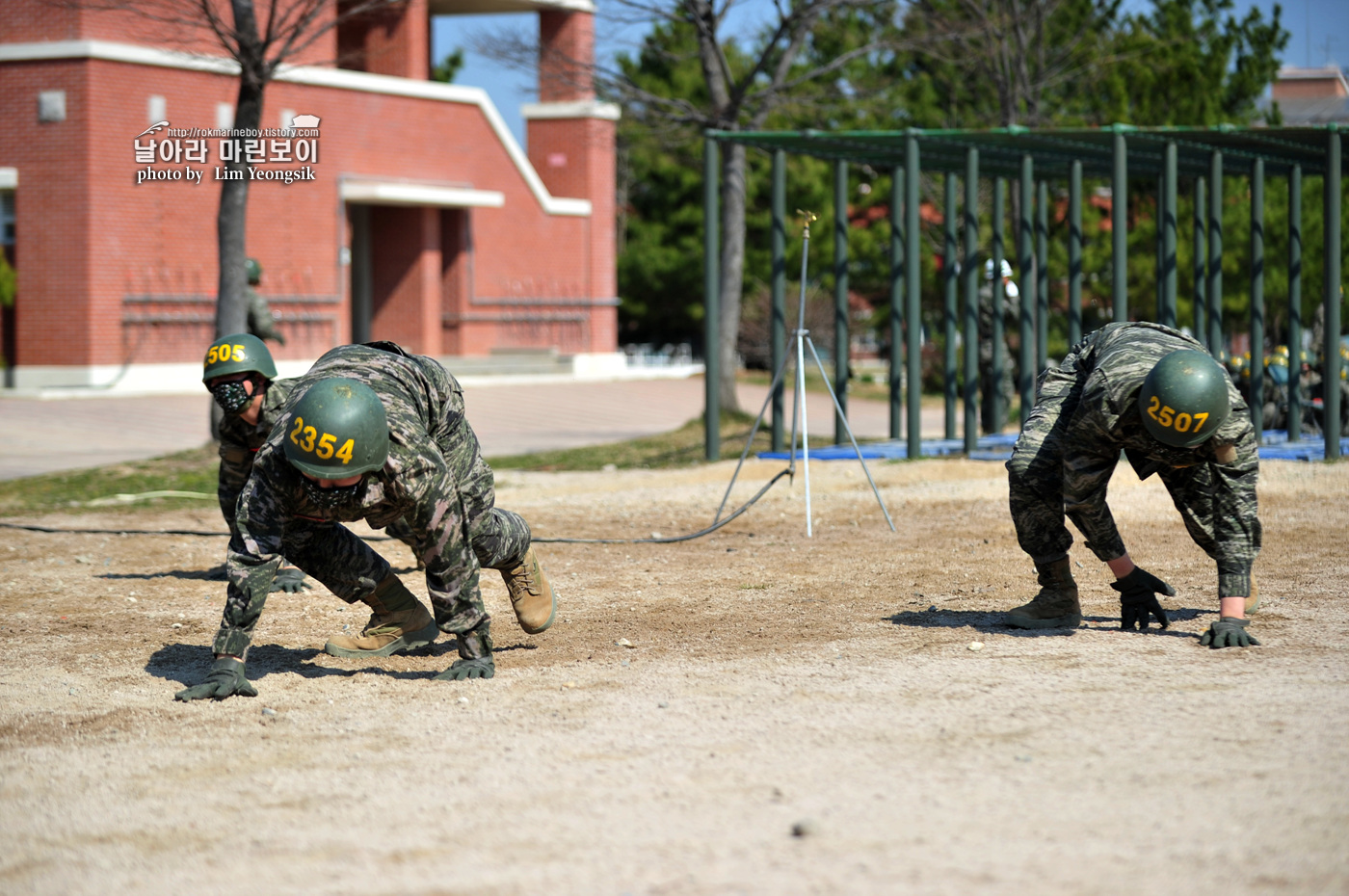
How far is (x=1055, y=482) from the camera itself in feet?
21.5

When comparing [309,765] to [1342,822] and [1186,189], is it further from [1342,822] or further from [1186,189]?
[1186,189]

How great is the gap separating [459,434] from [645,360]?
31.7 m

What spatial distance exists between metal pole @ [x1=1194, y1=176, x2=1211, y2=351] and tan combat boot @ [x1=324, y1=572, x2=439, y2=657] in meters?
11.0

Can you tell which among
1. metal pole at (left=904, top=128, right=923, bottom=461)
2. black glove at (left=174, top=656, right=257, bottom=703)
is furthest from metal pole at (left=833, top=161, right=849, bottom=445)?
black glove at (left=174, top=656, right=257, bottom=703)

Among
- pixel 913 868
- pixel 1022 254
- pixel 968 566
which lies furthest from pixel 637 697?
pixel 1022 254

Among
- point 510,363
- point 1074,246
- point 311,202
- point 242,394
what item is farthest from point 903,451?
point 510,363

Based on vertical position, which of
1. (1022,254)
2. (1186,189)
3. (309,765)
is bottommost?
(309,765)

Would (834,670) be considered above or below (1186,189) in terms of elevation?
below

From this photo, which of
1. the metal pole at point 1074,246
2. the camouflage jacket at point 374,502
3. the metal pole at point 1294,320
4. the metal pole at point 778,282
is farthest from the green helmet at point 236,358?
the metal pole at point 1294,320

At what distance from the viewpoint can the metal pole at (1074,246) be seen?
51.0ft

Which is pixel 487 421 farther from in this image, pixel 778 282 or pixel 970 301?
pixel 970 301

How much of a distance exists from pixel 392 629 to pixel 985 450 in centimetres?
957

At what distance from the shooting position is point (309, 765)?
486 cm

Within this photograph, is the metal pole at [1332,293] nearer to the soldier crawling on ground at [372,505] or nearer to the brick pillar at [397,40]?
the soldier crawling on ground at [372,505]
